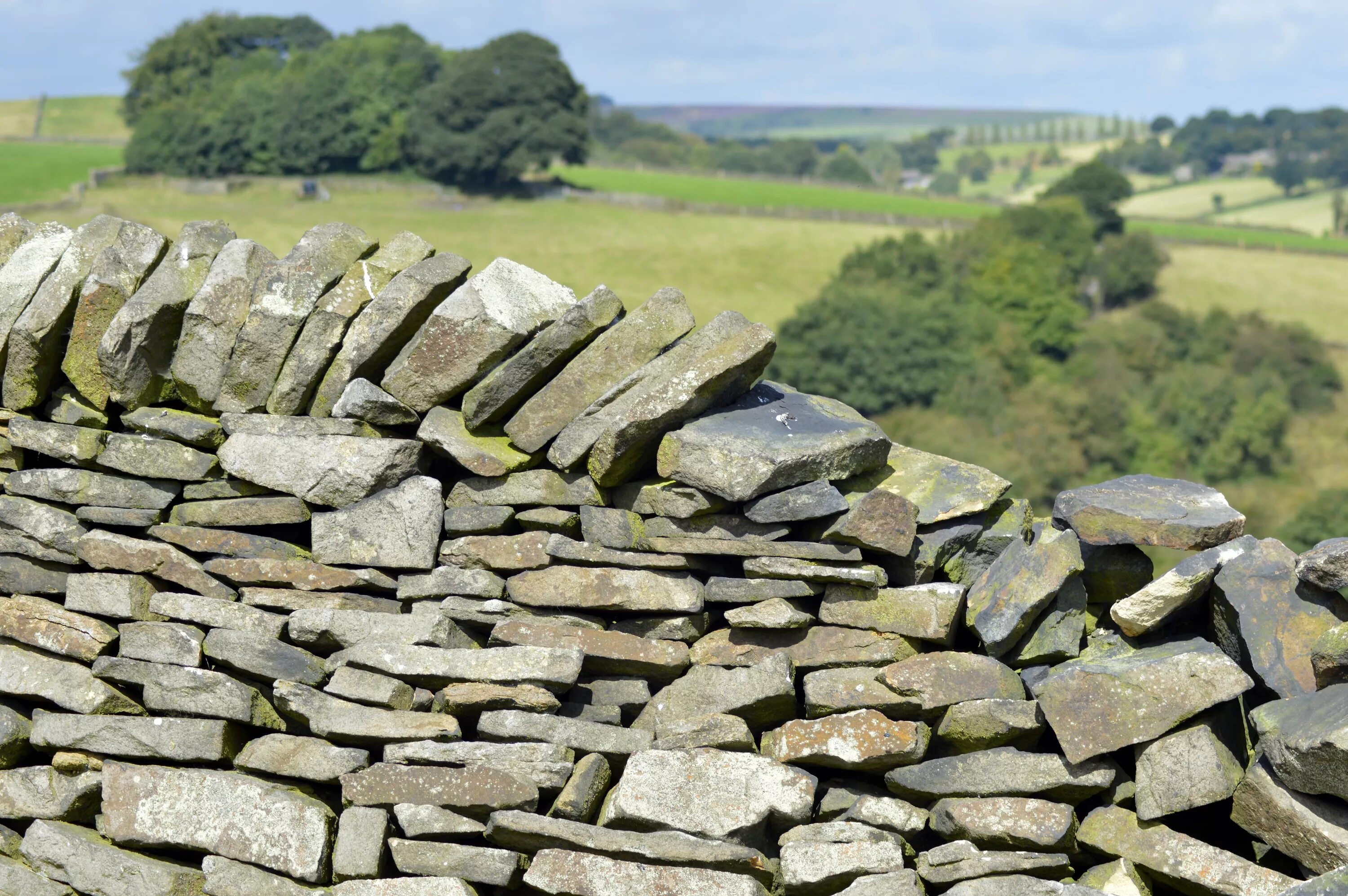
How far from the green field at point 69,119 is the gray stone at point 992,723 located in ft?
288

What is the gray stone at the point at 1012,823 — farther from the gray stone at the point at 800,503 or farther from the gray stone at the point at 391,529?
the gray stone at the point at 391,529

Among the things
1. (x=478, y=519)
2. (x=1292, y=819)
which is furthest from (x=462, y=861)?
(x=1292, y=819)

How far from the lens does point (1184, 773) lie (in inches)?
159

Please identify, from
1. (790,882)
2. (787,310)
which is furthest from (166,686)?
(787,310)

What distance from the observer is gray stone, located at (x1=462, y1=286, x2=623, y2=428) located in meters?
4.82

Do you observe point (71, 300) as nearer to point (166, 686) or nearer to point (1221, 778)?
point (166, 686)

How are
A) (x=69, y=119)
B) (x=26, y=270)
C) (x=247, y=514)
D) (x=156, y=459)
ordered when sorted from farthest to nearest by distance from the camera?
(x=69, y=119), (x=26, y=270), (x=156, y=459), (x=247, y=514)

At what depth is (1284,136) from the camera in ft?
541

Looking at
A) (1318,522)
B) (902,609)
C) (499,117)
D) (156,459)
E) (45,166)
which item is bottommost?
(1318,522)

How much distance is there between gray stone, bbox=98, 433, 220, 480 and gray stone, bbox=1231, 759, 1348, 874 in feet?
14.2

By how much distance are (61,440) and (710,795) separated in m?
3.37

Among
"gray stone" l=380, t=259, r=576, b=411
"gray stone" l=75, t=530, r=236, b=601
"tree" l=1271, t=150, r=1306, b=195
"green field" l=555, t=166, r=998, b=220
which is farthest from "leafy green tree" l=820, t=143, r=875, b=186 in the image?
"gray stone" l=75, t=530, r=236, b=601

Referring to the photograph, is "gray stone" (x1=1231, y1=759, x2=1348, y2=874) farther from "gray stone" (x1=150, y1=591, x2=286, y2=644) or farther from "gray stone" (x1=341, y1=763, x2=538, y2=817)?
"gray stone" (x1=150, y1=591, x2=286, y2=644)

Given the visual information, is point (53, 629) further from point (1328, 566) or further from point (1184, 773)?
point (1328, 566)
